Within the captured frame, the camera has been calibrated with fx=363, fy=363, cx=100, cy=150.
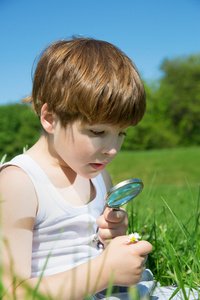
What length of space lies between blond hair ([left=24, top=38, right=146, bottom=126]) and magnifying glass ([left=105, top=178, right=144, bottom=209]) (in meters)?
0.26

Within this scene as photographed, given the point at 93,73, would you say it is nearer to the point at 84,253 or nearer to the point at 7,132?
the point at 84,253

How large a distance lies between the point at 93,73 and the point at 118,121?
A: 0.69 ft

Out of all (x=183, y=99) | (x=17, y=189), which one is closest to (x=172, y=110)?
(x=183, y=99)

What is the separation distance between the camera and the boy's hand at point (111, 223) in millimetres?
1457

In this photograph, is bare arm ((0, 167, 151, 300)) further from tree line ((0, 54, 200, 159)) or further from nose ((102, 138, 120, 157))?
tree line ((0, 54, 200, 159))

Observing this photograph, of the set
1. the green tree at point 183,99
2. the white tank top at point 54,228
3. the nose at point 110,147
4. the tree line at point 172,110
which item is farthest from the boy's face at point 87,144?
the green tree at point 183,99

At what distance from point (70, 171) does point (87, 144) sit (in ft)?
0.86

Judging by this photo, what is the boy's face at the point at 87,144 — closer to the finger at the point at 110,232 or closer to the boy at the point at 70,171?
the boy at the point at 70,171

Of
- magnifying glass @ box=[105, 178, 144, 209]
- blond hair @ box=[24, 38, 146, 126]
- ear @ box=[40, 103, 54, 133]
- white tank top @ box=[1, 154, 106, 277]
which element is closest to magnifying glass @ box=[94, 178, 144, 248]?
magnifying glass @ box=[105, 178, 144, 209]

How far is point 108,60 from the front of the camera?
1471mm

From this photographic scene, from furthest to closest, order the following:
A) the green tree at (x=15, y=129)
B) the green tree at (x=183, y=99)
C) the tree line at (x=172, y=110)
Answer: the green tree at (x=183, y=99)
the tree line at (x=172, y=110)
the green tree at (x=15, y=129)

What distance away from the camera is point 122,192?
1312 millimetres

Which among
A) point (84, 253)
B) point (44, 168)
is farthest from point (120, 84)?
point (84, 253)

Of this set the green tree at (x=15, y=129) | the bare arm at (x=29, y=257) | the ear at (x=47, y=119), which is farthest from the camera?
the green tree at (x=15, y=129)
